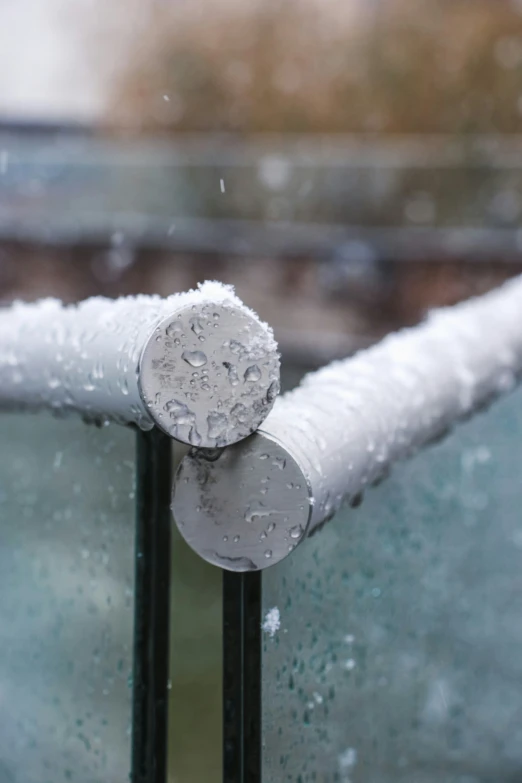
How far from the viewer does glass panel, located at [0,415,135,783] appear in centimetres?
68

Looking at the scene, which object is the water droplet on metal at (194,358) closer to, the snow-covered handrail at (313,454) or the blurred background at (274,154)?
the snow-covered handrail at (313,454)

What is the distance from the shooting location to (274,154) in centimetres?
1141

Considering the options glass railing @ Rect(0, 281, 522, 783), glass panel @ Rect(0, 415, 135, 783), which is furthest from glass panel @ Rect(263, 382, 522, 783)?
glass panel @ Rect(0, 415, 135, 783)

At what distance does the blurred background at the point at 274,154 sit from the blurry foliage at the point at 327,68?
0.03 m

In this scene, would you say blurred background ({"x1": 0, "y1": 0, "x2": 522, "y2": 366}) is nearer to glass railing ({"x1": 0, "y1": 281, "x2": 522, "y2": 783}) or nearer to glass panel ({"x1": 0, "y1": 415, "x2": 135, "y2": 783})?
glass railing ({"x1": 0, "y1": 281, "x2": 522, "y2": 783})

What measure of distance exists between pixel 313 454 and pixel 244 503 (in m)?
0.05

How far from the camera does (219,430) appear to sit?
46 centimetres

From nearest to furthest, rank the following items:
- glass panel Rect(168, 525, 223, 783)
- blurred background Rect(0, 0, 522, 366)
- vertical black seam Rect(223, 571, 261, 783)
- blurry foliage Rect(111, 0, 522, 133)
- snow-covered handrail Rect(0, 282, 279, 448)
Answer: snow-covered handrail Rect(0, 282, 279, 448) < vertical black seam Rect(223, 571, 261, 783) < glass panel Rect(168, 525, 223, 783) < blurred background Rect(0, 0, 522, 366) < blurry foliage Rect(111, 0, 522, 133)

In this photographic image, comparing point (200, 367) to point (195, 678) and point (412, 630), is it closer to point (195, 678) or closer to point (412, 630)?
point (195, 678)

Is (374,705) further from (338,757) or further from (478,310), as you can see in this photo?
(478,310)

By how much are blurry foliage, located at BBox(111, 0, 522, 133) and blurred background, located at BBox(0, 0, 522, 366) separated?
27mm

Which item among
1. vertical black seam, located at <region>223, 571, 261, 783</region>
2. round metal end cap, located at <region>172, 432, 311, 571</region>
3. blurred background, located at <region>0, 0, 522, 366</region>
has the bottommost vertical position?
vertical black seam, located at <region>223, 571, 261, 783</region>

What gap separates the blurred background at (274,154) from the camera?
9.05 m

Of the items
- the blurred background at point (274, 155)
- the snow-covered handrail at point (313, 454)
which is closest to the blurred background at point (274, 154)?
the blurred background at point (274, 155)
